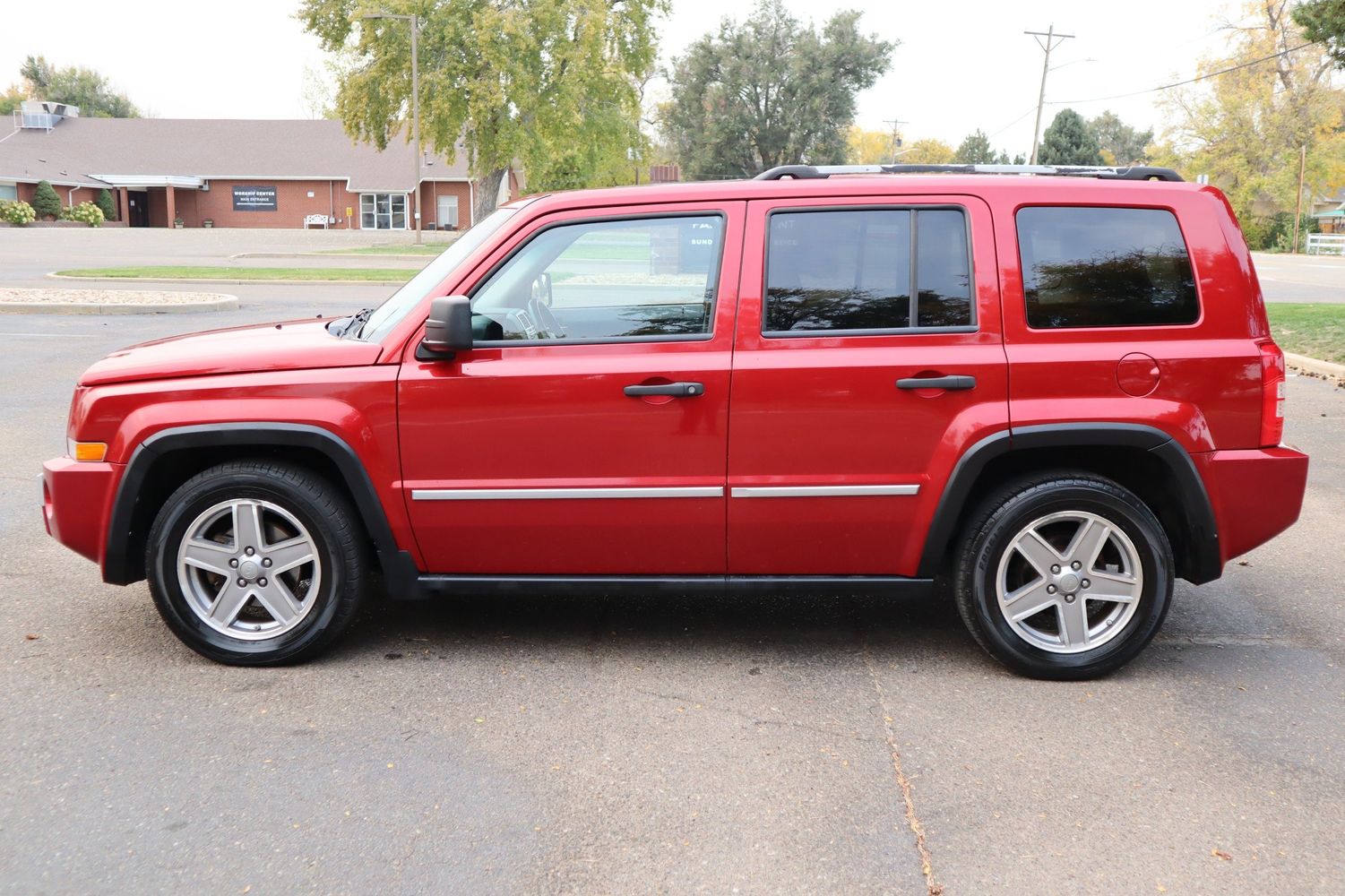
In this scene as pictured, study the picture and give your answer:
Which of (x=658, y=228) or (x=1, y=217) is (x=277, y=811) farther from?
(x=1, y=217)

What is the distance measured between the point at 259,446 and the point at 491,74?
4073 centimetres

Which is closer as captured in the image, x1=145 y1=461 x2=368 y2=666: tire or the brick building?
A: x1=145 y1=461 x2=368 y2=666: tire

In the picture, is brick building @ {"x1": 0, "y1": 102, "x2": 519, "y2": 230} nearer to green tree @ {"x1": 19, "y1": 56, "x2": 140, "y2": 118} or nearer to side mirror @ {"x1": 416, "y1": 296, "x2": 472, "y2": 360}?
green tree @ {"x1": 19, "y1": 56, "x2": 140, "y2": 118}

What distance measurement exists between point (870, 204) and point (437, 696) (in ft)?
7.74

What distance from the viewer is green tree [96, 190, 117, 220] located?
2616 inches

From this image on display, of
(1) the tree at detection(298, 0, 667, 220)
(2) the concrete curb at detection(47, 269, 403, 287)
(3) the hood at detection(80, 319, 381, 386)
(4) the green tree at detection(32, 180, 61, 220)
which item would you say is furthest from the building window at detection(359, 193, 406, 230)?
(3) the hood at detection(80, 319, 381, 386)

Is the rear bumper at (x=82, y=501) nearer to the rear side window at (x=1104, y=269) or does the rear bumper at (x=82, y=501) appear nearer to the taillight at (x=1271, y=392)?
the rear side window at (x=1104, y=269)

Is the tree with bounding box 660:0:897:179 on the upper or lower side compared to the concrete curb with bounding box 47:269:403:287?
upper

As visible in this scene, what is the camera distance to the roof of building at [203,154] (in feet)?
218

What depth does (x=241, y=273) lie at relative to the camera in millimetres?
27609

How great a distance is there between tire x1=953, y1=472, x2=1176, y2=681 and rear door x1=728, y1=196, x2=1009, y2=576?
26cm

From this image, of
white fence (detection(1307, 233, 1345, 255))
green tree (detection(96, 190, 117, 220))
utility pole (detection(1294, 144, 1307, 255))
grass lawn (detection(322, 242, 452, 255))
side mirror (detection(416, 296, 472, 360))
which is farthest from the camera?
green tree (detection(96, 190, 117, 220))

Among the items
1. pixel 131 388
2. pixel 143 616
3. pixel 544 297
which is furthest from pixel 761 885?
pixel 143 616

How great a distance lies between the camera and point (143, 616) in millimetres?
5047
